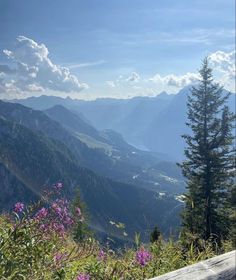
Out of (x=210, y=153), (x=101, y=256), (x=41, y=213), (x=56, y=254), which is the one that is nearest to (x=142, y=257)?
(x=101, y=256)

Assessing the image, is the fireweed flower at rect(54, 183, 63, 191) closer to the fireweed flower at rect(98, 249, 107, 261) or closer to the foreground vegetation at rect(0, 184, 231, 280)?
the foreground vegetation at rect(0, 184, 231, 280)

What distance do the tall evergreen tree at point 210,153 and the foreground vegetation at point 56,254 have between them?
27362mm

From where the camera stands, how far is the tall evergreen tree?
32.2 meters

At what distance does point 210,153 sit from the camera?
3262 cm

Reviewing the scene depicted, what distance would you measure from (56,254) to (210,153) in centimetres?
2979

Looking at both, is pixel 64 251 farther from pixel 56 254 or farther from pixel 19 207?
pixel 19 207

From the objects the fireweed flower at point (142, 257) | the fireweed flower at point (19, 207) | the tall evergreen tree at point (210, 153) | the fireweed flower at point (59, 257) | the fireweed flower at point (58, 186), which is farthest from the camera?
the tall evergreen tree at point (210, 153)

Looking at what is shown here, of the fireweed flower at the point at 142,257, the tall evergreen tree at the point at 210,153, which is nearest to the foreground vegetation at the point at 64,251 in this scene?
the fireweed flower at the point at 142,257

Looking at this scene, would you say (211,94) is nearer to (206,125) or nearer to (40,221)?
(206,125)

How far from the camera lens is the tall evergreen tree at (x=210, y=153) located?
32188 millimetres

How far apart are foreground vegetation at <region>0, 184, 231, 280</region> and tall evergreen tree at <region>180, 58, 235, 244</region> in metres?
27.4

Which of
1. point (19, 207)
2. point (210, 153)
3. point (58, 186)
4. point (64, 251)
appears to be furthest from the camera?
point (210, 153)

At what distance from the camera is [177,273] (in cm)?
242

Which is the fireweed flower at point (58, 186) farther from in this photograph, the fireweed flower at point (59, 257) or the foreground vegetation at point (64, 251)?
the fireweed flower at point (59, 257)
